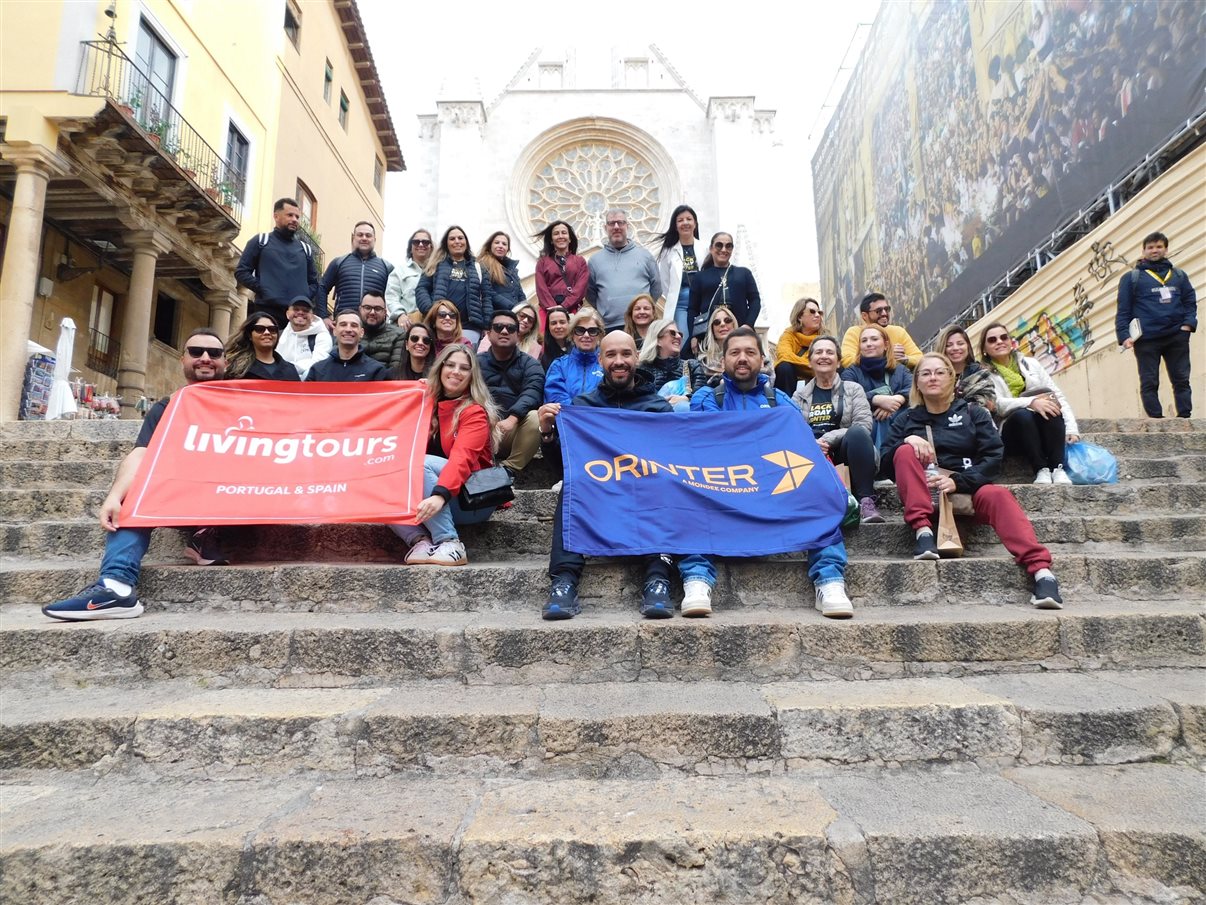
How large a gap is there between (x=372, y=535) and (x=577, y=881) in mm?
2447

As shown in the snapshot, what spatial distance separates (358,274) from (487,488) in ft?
12.3

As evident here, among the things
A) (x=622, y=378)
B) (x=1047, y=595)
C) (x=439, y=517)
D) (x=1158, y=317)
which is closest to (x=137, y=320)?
(x=439, y=517)

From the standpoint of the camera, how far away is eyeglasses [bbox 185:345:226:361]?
402 cm

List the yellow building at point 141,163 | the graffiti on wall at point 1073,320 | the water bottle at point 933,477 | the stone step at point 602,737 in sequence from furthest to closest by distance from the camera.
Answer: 1. the yellow building at point 141,163
2. the graffiti on wall at point 1073,320
3. the water bottle at point 933,477
4. the stone step at point 602,737

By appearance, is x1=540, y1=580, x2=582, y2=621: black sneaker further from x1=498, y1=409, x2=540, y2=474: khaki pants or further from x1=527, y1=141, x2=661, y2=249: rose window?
x1=527, y1=141, x2=661, y2=249: rose window

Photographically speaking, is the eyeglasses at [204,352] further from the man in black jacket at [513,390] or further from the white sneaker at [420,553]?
the white sneaker at [420,553]

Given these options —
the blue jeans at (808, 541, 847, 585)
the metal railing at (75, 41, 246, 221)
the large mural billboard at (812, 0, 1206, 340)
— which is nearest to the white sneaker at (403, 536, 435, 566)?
the blue jeans at (808, 541, 847, 585)

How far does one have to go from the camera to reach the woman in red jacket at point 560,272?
244 inches

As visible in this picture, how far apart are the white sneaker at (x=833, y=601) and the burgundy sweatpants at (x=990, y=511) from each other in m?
0.83

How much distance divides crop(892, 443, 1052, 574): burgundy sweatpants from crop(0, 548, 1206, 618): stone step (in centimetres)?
11

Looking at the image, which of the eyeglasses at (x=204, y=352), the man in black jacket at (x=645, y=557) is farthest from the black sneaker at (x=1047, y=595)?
the eyeglasses at (x=204, y=352)

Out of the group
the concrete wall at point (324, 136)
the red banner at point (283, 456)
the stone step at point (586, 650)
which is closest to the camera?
the stone step at point (586, 650)

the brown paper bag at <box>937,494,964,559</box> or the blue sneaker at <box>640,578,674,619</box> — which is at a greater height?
the brown paper bag at <box>937,494,964,559</box>

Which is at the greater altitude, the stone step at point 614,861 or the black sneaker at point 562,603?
the black sneaker at point 562,603
